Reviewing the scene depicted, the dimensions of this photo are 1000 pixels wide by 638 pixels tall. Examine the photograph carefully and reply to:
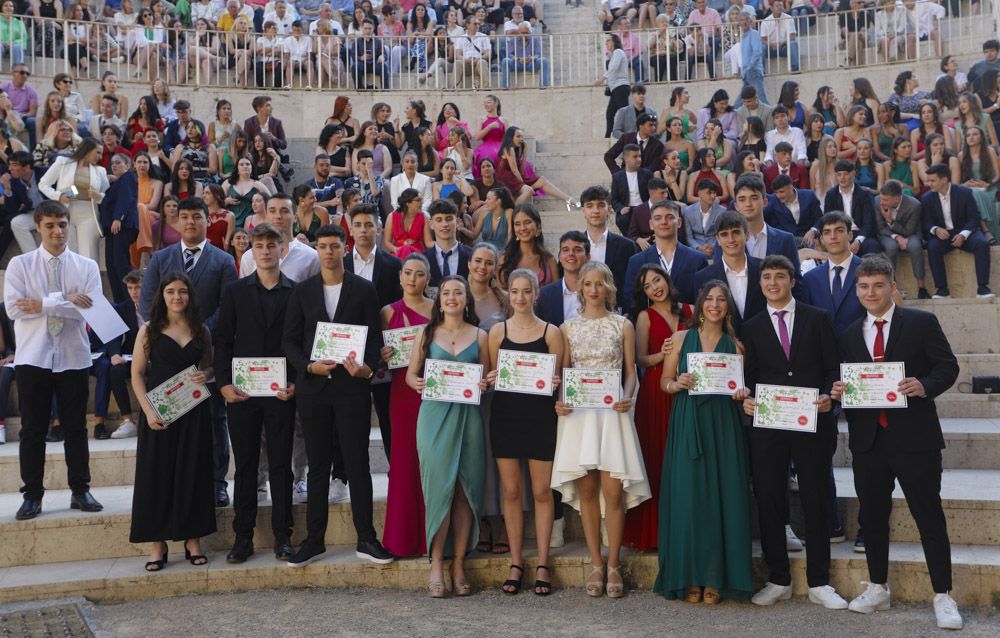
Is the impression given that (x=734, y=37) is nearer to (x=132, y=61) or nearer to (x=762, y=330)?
(x=132, y=61)

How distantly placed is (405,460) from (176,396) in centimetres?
150

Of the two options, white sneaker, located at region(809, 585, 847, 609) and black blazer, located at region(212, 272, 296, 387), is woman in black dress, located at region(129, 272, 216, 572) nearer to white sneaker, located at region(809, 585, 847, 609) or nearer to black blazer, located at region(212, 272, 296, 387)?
black blazer, located at region(212, 272, 296, 387)

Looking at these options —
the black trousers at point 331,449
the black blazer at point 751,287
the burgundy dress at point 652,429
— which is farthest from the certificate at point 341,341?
the black blazer at point 751,287

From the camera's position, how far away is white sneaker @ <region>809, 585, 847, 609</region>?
231 inches

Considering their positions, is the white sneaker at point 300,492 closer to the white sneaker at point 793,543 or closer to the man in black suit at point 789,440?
the man in black suit at point 789,440

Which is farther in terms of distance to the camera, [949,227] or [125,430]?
[949,227]

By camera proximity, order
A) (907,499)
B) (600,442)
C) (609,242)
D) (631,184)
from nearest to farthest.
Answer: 1. (907,499)
2. (600,442)
3. (609,242)
4. (631,184)

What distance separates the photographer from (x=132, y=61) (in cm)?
1777

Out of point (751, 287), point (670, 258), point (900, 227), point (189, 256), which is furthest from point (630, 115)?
point (189, 256)

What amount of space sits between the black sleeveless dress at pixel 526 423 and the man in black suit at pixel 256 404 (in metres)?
1.38

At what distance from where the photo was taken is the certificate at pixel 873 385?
559 cm

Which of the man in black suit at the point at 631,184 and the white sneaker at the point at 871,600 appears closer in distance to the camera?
the white sneaker at the point at 871,600

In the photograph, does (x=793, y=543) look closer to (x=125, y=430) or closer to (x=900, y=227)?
(x=900, y=227)

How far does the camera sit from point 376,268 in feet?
23.3
